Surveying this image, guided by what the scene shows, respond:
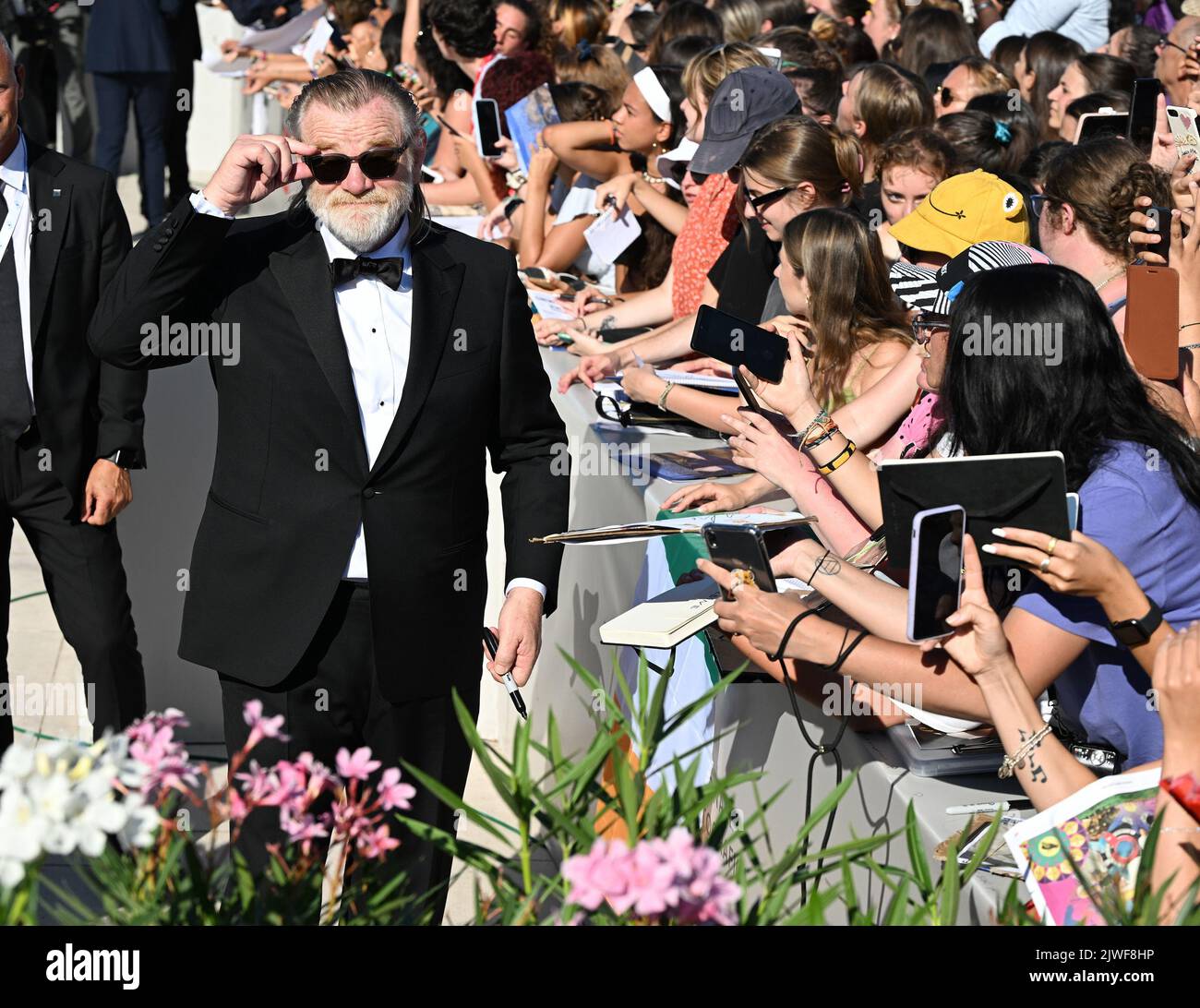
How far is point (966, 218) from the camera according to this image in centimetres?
365

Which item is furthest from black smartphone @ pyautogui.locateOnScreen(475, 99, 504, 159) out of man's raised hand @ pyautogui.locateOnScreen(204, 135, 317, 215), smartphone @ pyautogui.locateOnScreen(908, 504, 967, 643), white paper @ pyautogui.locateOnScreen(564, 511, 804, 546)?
smartphone @ pyautogui.locateOnScreen(908, 504, 967, 643)

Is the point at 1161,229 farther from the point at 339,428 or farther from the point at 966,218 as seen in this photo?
the point at 339,428

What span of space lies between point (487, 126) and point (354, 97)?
4.59 meters

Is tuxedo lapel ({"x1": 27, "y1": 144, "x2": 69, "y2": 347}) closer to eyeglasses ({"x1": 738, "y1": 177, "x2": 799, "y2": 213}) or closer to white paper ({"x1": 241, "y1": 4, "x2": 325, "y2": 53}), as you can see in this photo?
eyeglasses ({"x1": 738, "y1": 177, "x2": 799, "y2": 213})

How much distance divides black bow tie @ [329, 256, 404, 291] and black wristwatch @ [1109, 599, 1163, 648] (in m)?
1.41

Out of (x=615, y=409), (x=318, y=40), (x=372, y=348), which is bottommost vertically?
(x=615, y=409)

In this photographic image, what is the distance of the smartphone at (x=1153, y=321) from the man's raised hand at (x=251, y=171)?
1742 millimetres

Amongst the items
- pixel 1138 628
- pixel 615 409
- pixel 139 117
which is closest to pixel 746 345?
pixel 1138 628

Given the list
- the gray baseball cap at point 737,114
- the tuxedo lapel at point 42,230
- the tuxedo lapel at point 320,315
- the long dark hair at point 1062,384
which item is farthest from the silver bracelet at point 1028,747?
the gray baseball cap at point 737,114

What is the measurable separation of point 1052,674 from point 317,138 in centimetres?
156

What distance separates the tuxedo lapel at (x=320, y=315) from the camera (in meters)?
2.67

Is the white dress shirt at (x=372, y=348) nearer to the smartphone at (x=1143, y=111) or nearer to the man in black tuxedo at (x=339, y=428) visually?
the man in black tuxedo at (x=339, y=428)

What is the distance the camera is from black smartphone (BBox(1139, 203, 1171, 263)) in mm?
3330
